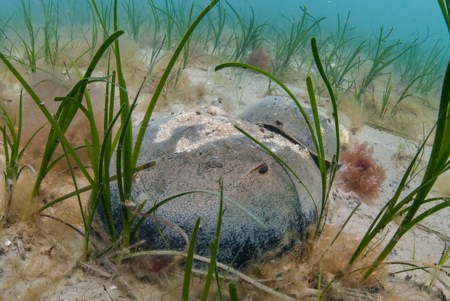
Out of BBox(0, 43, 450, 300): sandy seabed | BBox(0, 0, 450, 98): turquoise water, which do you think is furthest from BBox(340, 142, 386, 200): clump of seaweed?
BBox(0, 0, 450, 98): turquoise water

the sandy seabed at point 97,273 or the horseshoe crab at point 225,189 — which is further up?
the horseshoe crab at point 225,189

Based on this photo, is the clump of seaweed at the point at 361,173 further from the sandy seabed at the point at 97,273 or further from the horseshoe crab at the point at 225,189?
the horseshoe crab at the point at 225,189

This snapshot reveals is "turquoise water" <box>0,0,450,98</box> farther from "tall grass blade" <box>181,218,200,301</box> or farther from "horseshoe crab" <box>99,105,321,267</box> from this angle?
"tall grass blade" <box>181,218,200,301</box>

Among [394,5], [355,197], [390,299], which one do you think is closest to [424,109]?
[355,197]

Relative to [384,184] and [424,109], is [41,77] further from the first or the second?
[424,109]

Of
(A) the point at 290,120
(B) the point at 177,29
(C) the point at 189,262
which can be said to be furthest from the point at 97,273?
(B) the point at 177,29

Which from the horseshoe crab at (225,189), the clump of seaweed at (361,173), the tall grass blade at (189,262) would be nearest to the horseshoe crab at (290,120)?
the clump of seaweed at (361,173)

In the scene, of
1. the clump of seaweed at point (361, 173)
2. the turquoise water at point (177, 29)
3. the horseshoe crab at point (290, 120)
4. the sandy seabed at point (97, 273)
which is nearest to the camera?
the sandy seabed at point (97, 273)

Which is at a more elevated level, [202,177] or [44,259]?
[202,177]
